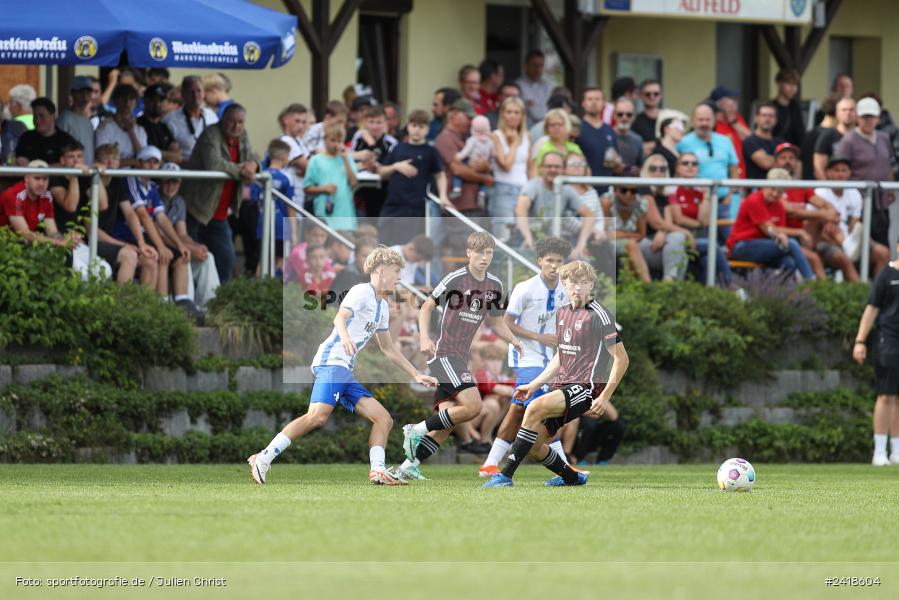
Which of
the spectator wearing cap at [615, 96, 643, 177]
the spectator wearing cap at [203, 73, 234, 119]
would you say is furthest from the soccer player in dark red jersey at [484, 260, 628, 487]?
the spectator wearing cap at [615, 96, 643, 177]

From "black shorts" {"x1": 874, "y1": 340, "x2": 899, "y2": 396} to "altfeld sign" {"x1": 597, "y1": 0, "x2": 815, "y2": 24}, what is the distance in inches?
315

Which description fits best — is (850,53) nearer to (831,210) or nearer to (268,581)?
(831,210)

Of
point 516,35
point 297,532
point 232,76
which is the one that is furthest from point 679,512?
point 516,35

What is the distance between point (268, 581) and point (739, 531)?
3.09m

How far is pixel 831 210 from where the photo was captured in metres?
19.5

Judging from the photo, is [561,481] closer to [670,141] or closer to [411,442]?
[411,442]

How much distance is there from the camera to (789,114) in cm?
2352

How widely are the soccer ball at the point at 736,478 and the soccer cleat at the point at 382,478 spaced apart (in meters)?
2.34

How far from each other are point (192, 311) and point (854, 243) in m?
7.59

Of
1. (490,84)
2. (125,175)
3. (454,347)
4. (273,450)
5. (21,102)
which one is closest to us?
(273,450)

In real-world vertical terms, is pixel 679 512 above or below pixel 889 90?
below

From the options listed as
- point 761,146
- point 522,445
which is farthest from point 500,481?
point 761,146

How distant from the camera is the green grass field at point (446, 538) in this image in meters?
7.21

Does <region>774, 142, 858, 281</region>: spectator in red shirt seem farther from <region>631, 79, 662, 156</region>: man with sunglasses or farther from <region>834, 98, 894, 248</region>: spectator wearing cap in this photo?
<region>631, 79, 662, 156</region>: man with sunglasses
